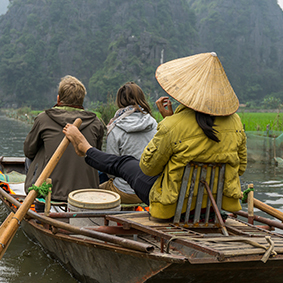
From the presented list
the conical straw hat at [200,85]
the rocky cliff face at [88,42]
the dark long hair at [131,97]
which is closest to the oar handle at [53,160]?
the dark long hair at [131,97]

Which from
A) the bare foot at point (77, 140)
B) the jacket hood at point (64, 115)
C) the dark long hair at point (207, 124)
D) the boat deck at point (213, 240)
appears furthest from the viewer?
the jacket hood at point (64, 115)

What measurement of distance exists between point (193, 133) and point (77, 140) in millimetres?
1071

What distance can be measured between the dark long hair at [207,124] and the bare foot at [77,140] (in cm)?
98

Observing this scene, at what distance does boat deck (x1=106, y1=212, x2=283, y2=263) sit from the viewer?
1.95 m

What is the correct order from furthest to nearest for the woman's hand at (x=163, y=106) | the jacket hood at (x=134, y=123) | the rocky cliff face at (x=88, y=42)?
the rocky cliff face at (x=88, y=42)
the jacket hood at (x=134, y=123)
the woman's hand at (x=163, y=106)

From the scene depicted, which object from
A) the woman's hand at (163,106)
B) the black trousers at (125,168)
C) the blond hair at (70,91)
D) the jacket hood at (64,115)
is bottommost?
the black trousers at (125,168)

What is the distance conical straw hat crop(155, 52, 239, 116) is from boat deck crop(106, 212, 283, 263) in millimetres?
739

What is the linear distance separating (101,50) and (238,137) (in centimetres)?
7756

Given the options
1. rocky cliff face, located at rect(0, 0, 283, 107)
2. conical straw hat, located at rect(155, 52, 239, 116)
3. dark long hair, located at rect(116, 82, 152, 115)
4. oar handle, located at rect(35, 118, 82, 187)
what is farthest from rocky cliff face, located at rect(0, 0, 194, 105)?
conical straw hat, located at rect(155, 52, 239, 116)

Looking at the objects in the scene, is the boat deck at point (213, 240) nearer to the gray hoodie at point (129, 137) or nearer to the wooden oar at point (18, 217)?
the wooden oar at point (18, 217)

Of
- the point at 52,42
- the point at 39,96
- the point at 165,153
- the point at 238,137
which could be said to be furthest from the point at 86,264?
the point at 52,42

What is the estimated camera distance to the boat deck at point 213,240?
1.95 metres

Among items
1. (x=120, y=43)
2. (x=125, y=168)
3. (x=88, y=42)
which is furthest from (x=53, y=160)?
(x=88, y=42)

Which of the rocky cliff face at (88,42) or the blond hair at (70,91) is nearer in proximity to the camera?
the blond hair at (70,91)
